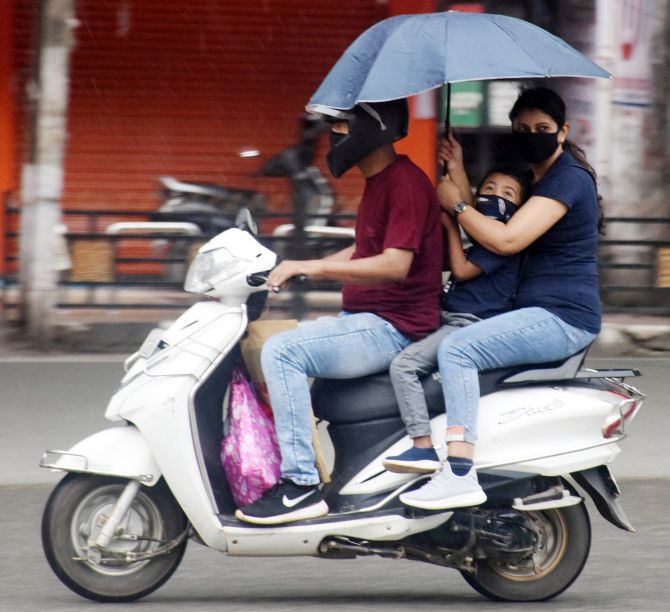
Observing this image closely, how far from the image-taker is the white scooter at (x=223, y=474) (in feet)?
14.5

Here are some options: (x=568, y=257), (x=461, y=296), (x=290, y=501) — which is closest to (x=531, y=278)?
(x=568, y=257)

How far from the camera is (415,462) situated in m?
4.43

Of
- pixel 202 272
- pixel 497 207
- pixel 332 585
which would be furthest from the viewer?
pixel 332 585

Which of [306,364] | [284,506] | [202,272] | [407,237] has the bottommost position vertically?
[284,506]

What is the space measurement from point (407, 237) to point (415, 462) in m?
0.72

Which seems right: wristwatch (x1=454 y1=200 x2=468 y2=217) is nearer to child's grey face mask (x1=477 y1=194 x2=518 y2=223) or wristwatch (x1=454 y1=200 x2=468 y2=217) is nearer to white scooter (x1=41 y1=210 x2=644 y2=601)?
child's grey face mask (x1=477 y1=194 x2=518 y2=223)

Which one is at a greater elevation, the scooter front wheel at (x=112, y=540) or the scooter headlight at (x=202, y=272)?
the scooter headlight at (x=202, y=272)

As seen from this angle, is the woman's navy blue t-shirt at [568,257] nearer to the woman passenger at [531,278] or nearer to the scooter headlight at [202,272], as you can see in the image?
the woman passenger at [531,278]

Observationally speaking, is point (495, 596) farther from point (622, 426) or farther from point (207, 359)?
point (207, 359)

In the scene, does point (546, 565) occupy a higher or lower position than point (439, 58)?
lower

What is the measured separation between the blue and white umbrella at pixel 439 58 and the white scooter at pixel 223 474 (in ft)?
1.92

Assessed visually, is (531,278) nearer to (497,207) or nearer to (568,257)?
(568,257)

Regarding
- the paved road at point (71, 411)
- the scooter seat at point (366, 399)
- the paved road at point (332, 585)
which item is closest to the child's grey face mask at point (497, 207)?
the scooter seat at point (366, 399)

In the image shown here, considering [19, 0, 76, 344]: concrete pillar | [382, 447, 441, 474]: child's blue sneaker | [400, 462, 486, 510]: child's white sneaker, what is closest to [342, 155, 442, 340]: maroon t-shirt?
[382, 447, 441, 474]: child's blue sneaker
